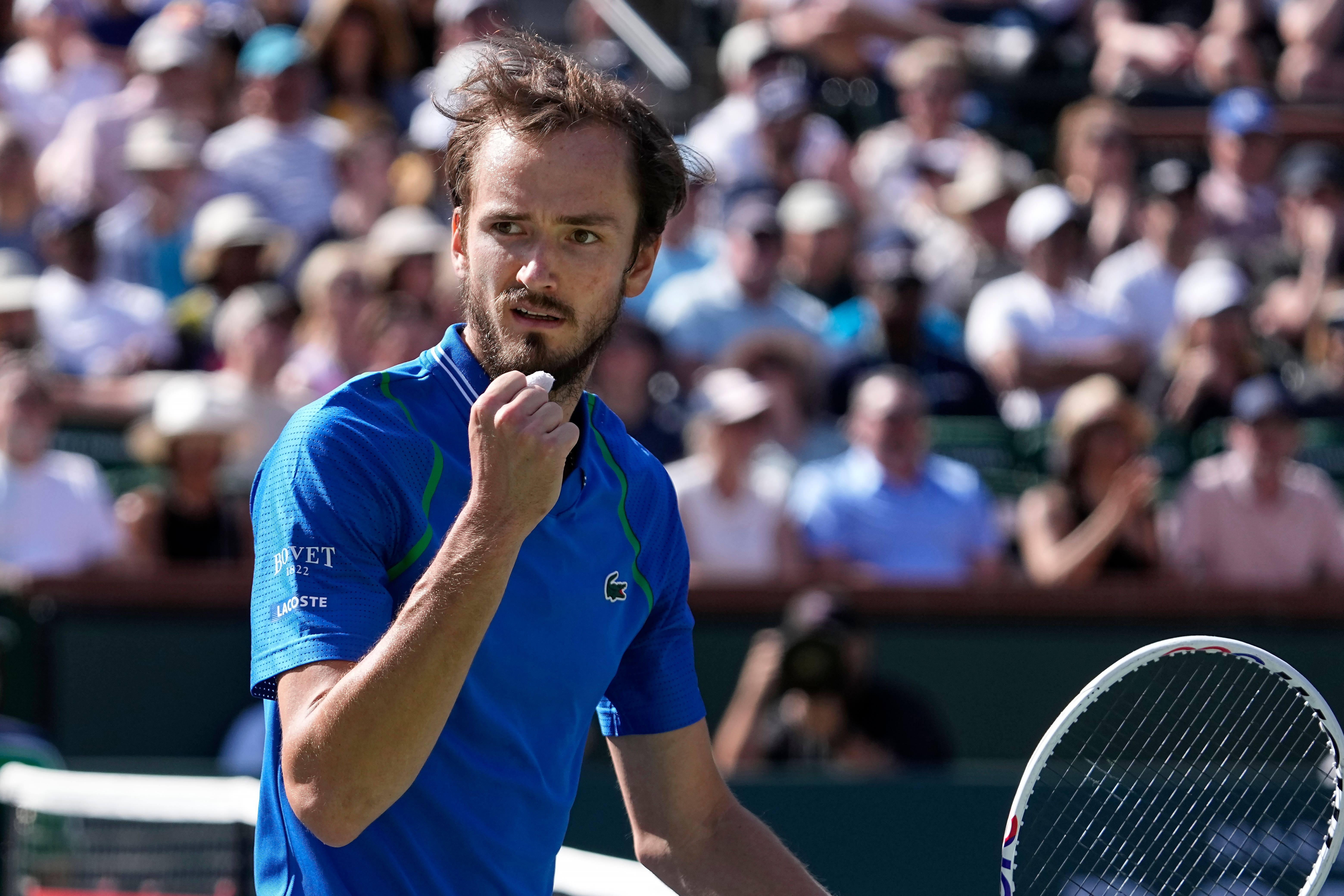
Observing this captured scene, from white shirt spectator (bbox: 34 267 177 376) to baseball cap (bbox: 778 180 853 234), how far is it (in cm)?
299

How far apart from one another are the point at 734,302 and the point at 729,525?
1.47 metres

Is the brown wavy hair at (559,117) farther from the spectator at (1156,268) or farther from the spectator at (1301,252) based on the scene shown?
the spectator at (1301,252)

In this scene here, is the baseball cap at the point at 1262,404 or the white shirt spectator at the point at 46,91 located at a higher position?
the white shirt spectator at the point at 46,91

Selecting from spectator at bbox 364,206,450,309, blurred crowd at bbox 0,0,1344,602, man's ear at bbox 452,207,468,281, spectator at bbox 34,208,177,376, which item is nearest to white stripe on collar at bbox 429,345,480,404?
man's ear at bbox 452,207,468,281

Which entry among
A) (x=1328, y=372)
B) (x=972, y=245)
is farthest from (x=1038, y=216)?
(x=1328, y=372)

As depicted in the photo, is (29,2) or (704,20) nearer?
(29,2)

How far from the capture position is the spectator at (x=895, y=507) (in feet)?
24.7

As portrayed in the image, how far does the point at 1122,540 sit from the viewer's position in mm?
7602

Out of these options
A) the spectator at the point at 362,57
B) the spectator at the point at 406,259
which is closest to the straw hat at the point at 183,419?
the spectator at the point at 406,259

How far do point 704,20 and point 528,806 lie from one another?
10.6 metres

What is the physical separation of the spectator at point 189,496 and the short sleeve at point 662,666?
15.4 feet

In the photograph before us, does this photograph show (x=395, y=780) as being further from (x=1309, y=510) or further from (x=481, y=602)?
(x=1309, y=510)

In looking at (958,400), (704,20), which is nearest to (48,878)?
(958,400)

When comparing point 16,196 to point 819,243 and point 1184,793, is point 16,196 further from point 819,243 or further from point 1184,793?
point 1184,793
